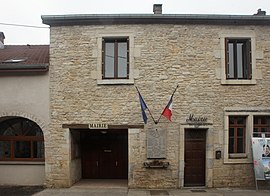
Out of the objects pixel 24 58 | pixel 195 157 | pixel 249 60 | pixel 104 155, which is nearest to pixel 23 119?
pixel 24 58

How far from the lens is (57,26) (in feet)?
41.7

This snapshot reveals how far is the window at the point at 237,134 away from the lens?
12773mm

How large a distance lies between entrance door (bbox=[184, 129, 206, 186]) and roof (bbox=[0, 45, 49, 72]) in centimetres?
603

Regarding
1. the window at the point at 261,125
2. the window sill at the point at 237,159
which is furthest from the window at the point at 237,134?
the window at the point at 261,125

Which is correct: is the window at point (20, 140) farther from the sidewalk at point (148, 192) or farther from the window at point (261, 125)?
the window at point (261, 125)

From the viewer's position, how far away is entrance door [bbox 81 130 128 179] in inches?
577

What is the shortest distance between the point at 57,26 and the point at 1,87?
3141mm

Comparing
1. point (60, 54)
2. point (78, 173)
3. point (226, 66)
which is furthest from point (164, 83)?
point (78, 173)

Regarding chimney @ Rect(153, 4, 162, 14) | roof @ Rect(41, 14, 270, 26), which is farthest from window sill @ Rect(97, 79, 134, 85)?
chimney @ Rect(153, 4, 162, 14)

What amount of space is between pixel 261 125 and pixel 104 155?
21.6 ft

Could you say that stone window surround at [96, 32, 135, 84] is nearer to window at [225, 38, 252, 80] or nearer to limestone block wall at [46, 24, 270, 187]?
limestone block wall at [46, 24, 270, 187]

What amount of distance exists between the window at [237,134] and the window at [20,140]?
731 centimetres

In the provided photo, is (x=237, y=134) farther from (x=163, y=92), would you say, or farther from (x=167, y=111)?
(x=163, y=92)

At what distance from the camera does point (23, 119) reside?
13.6 metres
